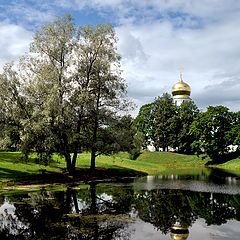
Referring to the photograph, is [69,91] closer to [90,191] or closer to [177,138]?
[90,191]

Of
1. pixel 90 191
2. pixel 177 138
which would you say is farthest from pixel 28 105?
pixel 177 138

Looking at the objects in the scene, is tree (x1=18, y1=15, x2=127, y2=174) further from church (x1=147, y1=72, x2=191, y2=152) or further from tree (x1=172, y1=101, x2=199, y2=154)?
church (x1=147, y1=72, x2=191, y2=152)

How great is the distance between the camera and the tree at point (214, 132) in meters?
88.4

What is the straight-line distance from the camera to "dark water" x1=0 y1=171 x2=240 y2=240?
17.5 meters

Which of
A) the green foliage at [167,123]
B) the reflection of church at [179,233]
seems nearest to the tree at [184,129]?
the green foliage at [167,123]

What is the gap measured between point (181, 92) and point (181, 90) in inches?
25.4

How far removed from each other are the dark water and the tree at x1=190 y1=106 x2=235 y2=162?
56065 millimetres

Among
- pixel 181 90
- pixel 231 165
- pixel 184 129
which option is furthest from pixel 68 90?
pixel 181 90

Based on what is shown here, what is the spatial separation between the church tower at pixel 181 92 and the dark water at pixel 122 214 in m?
93.7

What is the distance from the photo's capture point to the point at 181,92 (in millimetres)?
126688

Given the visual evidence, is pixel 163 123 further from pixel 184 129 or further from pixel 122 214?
pixel 122 214

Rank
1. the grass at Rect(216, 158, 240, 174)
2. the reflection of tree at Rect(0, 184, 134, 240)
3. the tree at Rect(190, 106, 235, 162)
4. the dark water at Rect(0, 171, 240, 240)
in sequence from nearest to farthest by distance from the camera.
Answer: the reflection of tree at Rect(0, 184, 134, 240), the dark water at Rect(0, 171, 240, 240), the grass at Rect(216, 158, 240, 174), the tree at Rect(190, 106, 235, 162)

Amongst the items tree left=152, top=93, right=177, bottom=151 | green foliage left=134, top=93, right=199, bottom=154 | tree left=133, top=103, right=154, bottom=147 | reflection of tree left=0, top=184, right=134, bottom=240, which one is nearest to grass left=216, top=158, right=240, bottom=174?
green foliage left=134, top=93, right=199, bottom=154

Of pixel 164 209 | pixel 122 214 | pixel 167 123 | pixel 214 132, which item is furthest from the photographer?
pixel 167 123
